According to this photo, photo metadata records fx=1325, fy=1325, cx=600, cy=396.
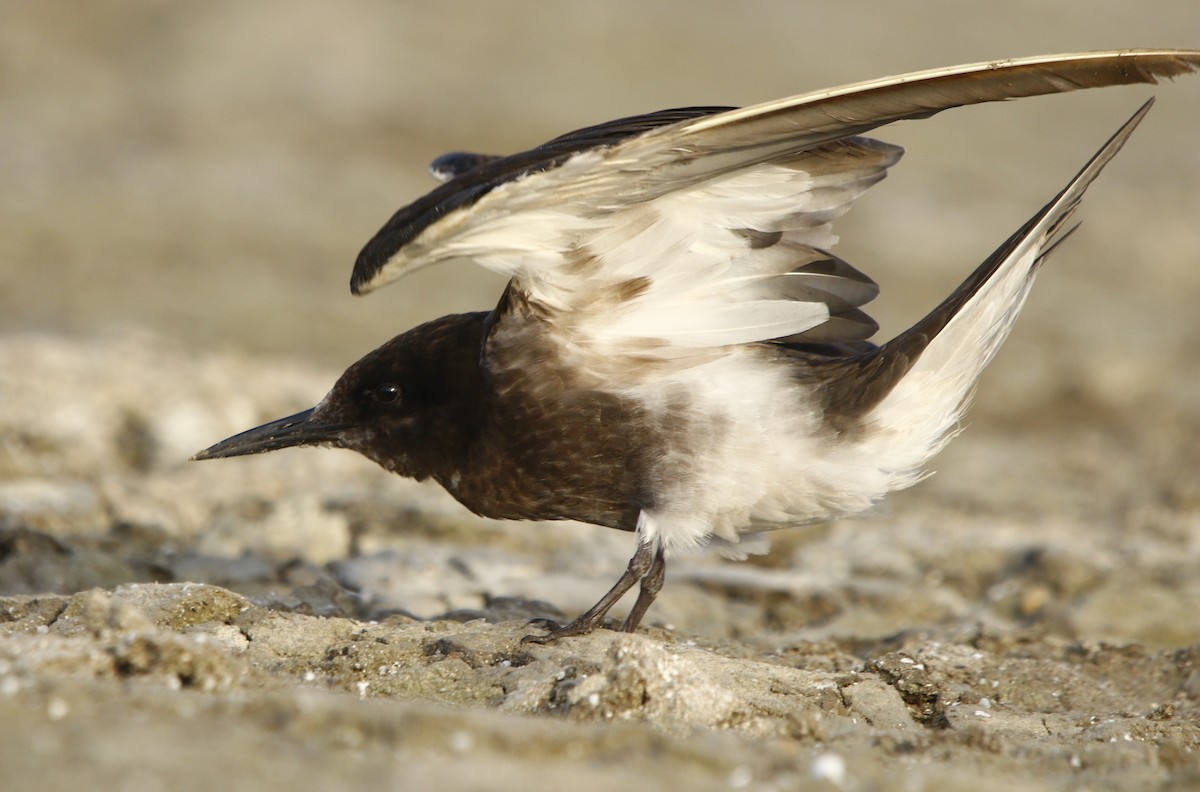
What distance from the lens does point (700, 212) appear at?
168 inches

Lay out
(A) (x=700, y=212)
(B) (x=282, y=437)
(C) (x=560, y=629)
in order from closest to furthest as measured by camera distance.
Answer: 1. (A) (x=700, y=212)
2. (C) (x=560, y=629)
3. (B) (x=282, y=437)

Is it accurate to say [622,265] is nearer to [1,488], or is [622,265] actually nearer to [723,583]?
[723,583]

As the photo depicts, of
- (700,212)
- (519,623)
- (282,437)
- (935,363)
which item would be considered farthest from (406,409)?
(935,363)

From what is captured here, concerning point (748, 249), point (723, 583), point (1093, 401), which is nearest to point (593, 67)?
point (1093, 401)

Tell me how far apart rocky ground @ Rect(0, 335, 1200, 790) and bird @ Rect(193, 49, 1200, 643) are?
524 millimetres

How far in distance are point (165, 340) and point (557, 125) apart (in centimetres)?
766

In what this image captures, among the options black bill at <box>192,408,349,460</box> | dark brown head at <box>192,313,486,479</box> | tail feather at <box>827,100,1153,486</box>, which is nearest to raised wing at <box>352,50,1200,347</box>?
tail feather at <box>827,100,1153,486</box>

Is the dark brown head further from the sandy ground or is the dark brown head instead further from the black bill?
the sandy ground

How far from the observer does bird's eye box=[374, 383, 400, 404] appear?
5.14m

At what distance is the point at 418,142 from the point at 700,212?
37.6ft

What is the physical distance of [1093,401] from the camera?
10.2 meters

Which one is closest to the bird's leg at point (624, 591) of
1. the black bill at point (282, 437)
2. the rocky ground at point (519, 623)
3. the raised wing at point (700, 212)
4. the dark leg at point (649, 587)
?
the dark leg at point (649, 587)

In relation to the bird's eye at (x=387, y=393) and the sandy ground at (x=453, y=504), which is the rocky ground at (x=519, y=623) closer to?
the sandy ground at (x=453, y=504)

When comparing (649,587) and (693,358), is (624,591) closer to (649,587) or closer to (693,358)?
(649,587)
